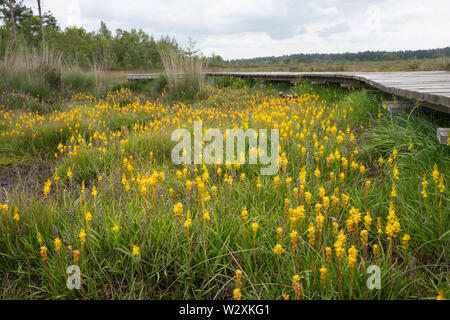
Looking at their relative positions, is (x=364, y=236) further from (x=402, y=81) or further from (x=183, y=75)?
(x=183, y=75)

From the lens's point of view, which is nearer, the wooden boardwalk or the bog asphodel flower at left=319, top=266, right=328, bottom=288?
the bog asphodel flower at left=319, top=266, right=328, bottom=288

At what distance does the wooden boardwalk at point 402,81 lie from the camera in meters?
3.20

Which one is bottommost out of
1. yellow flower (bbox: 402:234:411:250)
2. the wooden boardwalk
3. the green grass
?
the green grass

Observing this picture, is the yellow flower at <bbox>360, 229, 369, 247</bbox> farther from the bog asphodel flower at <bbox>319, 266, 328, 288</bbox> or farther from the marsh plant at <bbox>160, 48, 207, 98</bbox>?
the marsh plant at <bbox>160, 48, 207, 98</bbox>

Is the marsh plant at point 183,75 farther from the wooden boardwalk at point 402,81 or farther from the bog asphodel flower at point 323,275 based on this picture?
the bog asphodel flower at point 323,275

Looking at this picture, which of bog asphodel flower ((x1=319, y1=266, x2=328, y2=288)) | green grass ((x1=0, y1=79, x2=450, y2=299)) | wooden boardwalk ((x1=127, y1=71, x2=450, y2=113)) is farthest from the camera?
wooden boardwalk ((x1=127, y1=71, x2=450, y2=113))

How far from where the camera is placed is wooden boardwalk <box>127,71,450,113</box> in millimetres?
3198

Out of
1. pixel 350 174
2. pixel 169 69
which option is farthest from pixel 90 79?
pixel 350 174

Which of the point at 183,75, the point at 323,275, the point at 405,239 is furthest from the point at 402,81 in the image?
the point at 183,75

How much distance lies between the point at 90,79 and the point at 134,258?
10300 mm

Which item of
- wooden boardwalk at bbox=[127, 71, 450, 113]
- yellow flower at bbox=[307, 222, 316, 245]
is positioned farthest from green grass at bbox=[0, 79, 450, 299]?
wooden boardwalk at bbox=[127, 71, 450, 113]

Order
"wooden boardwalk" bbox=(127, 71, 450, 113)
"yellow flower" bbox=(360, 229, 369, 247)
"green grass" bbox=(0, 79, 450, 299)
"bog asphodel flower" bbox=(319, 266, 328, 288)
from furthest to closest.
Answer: "wooden boardwalk" bbox=(127, 71, 450, 113), "green grass" bbox=(0, 79, 450, 299), "yellow flower" bbox=(360, 229, 369, 247), "bog asphodel flower" bbox=(319, 266, 328, 288)
